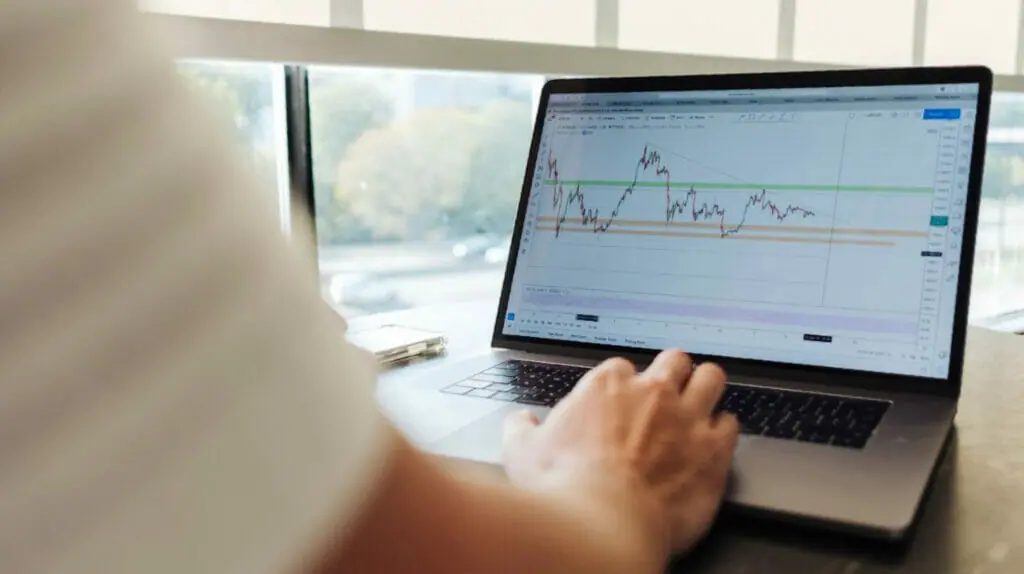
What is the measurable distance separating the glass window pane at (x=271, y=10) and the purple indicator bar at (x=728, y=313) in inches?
21.7

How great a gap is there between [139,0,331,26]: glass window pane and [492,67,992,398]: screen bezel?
424 millimetres

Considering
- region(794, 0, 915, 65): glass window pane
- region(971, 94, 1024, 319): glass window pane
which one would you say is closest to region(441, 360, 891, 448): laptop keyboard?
region(794, 0, 915, 65): glass window pane

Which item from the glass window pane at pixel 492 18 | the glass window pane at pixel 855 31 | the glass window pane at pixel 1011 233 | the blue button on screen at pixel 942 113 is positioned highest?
the glass window pane at pixel 855 31

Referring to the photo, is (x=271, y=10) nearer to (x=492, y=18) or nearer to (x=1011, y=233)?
(x=492, y=18)

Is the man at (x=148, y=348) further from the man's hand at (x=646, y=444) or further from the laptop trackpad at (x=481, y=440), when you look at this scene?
the laptop trackpad at (x=481, y=440)

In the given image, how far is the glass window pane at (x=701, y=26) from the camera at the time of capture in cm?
183

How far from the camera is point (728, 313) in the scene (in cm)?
85

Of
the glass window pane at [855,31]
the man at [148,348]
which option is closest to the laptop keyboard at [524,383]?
the man at [148,348]

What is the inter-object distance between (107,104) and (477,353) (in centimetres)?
80

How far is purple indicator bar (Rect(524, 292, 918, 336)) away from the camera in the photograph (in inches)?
30.8

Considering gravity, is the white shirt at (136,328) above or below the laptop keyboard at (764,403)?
above

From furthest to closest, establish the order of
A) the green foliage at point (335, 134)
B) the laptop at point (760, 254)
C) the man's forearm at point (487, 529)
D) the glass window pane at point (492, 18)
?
1. the green foliage at point (335, 134)
2. the glass window pane at point (492, 18)
3. the laptop at point (760, 254)
4. the man's forearm at point (487, 529)

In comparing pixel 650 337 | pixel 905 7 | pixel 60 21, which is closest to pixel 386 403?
pixel 60 21

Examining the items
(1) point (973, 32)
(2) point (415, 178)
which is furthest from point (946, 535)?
(1) point (973, 32)
